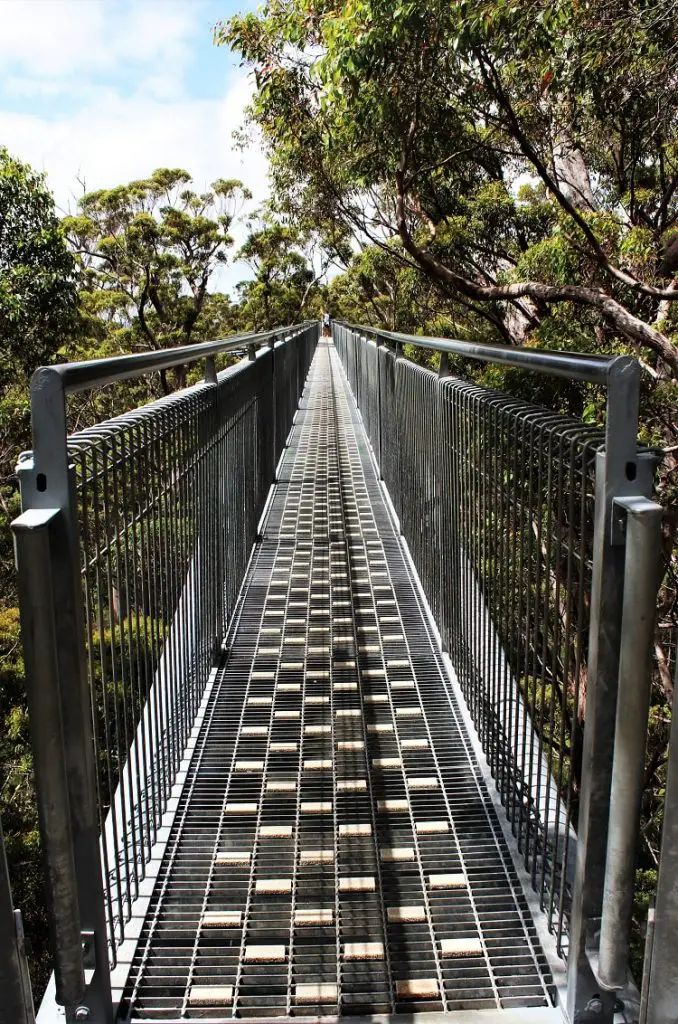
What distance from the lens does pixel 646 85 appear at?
10.2 metres

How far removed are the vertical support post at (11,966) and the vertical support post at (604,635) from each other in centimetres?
119

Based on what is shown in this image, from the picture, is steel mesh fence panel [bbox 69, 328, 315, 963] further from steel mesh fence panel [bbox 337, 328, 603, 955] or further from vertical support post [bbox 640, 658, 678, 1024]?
vertical support post [bbox 640, 658, 678, 1024]

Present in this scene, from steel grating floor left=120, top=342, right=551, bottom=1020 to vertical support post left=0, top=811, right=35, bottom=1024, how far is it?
106 cm

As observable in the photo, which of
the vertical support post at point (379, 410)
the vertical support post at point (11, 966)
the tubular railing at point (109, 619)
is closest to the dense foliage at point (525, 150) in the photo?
the vertical support post at point (379, 410)

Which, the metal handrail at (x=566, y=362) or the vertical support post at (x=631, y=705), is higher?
the metal handrail at (x=566, y=362)

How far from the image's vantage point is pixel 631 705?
193cm

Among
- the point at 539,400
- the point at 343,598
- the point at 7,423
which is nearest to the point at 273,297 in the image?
the point at 7,423

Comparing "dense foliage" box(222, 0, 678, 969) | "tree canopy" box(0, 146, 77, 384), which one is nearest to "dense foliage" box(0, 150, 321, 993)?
"tree canopy" box(0, 146, 77, 384)

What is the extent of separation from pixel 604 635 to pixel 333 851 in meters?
1.58

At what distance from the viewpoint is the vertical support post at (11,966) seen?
145 centimetres

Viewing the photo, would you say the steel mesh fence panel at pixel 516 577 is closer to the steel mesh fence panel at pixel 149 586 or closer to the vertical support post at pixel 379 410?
the steel mesh fence panel at pixel 149 586

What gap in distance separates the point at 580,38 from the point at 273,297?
38.5 metres

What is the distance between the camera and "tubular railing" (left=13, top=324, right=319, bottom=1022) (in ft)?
6.32

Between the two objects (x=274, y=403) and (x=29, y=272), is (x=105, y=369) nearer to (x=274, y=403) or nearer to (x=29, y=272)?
(x=274, y=403)
